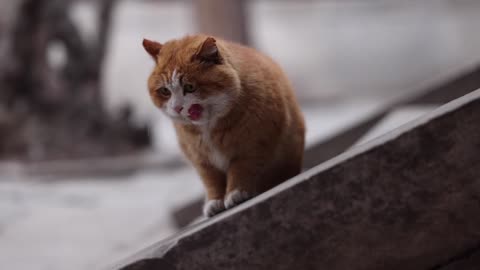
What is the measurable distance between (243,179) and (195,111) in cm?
30

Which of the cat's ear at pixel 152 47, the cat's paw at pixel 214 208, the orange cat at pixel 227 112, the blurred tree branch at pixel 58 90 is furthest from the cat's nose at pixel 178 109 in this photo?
the blurred tree branch at pixel 58 90

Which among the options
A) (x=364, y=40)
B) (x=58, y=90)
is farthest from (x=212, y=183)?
(x=364, y=40)

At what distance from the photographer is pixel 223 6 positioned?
7066 millimetres

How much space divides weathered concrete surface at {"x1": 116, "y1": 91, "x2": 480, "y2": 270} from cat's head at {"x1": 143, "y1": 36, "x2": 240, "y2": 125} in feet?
1.31

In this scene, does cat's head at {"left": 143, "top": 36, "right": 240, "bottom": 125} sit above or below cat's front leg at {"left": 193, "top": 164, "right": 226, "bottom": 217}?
above

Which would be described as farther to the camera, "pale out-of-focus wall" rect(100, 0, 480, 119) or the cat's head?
"pale out-of-focus wall" rect(100, 0, 480, 119)

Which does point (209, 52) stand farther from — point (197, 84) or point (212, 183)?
point (212, 183)

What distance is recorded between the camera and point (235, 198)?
2.13m

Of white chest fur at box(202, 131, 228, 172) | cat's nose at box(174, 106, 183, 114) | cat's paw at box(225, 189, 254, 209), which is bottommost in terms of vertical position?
cat's paw at box(225, 189, 254, 209)

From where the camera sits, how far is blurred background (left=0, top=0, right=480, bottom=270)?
4.48 meters

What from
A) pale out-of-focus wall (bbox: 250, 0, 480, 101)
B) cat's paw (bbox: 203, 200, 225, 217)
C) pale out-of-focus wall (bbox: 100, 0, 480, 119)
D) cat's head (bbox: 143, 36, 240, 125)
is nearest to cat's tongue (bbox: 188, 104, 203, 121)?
cat's head (bbox: 143, 36, 240, 125)

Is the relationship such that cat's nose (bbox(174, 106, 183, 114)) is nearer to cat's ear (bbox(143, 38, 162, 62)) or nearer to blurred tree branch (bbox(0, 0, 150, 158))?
cat's ear (bbox(143, 38, 162, 62))

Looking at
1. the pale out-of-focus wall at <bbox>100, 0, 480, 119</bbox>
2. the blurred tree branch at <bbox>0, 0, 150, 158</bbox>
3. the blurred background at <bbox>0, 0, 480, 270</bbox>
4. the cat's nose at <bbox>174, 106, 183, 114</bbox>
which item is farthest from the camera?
the pale out-of-focus wall at <bbox>100, 0, 480, 119</bbox>

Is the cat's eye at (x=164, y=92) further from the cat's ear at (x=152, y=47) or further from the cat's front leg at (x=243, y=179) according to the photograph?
the cat's front leg at (x=243, y=179)
